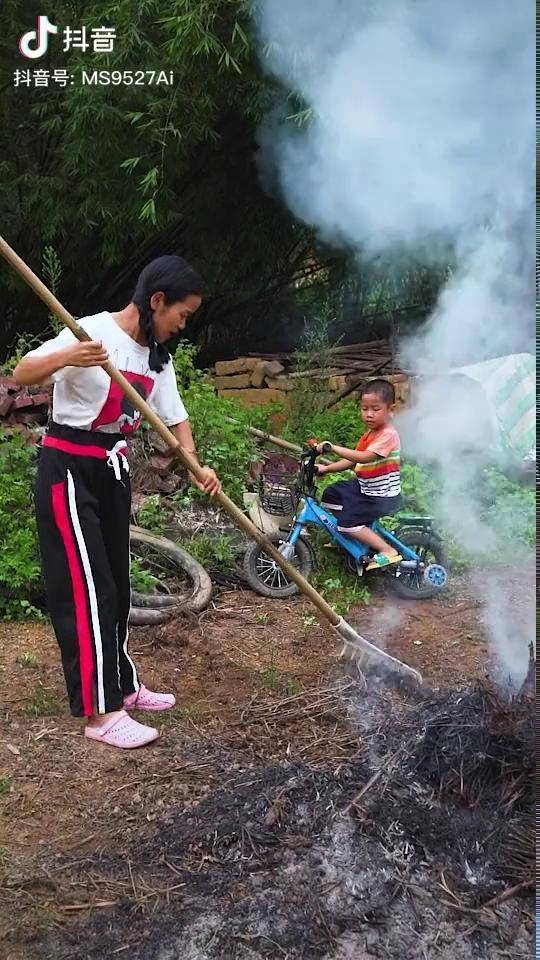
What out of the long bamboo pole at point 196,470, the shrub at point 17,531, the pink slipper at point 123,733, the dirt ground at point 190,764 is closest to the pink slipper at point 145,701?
the dirt ground at point 190,764

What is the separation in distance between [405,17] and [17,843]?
232 cm

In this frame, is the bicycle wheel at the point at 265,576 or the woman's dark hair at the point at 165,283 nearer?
the woman's dark hair at the point at 165,283

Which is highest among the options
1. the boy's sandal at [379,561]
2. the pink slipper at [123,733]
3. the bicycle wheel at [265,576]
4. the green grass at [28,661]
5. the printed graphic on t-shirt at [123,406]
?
the printed graphic on t-shirt at [123,406]

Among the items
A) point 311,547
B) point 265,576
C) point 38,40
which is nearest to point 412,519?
point 311,547

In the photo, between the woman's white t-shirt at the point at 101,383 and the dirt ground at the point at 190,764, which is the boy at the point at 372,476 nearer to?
the dirt ground at the point at 190,764

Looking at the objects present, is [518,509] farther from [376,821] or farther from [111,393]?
[111,393]

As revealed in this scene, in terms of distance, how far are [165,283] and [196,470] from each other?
55cm

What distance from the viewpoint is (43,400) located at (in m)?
3.45

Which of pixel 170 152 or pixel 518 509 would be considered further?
pixel 518 509

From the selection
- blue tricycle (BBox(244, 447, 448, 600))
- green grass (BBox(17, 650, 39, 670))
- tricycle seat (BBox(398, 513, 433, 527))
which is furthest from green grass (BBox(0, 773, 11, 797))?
tricycle seat (BBox(398, 513, 433, 527))

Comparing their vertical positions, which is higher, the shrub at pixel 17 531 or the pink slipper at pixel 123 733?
the shrub at pixel 17 531

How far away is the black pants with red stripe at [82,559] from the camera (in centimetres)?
233

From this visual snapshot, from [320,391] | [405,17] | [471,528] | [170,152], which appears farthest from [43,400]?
[405,17]

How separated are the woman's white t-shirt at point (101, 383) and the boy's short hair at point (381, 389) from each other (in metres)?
0.71
